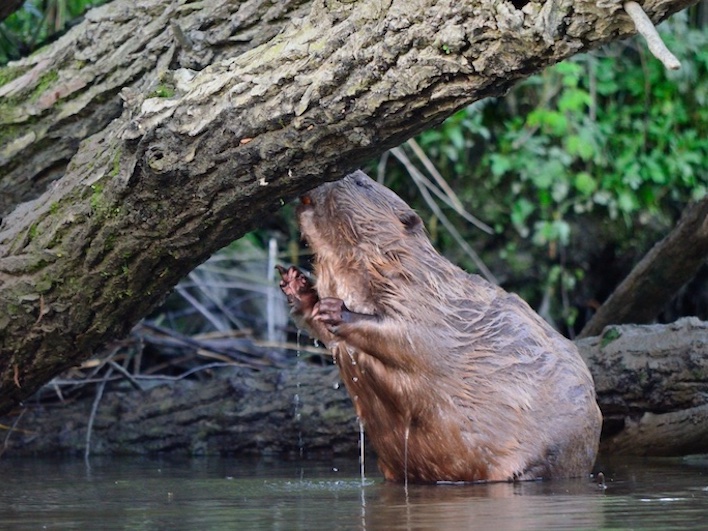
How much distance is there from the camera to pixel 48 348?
154 inches

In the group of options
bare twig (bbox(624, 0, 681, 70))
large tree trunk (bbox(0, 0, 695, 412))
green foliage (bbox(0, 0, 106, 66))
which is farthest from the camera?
green foliage (bbox(0, 0, 106, 66))

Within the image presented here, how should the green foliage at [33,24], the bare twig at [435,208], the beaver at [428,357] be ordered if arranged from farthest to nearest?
the bare twig at [435,208], the green foliage at [33,24], the beaver at [428,357]

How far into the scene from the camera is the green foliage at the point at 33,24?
5769 millimetres

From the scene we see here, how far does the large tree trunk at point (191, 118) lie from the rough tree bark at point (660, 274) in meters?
1.89

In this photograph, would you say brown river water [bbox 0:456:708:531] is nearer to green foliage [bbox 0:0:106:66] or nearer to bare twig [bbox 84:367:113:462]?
bare twig [bbox 84:367:113:462]

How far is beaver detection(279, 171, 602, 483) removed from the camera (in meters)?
3.88

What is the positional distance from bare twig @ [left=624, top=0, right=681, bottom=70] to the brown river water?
0.99m

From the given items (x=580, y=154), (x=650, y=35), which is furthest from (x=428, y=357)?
(x=580, y=154)

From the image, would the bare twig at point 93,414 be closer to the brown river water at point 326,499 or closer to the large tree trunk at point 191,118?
the brown river water at point 326,499

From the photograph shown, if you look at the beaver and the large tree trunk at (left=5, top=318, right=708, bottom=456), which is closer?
the beaver

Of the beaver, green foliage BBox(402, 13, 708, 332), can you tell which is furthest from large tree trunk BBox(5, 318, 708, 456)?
green foliage BBox(402, 13, 708, 332)

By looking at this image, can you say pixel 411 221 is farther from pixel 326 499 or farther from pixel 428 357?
pixel 326 499

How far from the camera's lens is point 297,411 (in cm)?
530

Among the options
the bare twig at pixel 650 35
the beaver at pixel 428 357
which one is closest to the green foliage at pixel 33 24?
Result: the beaver at pixel 428 357
